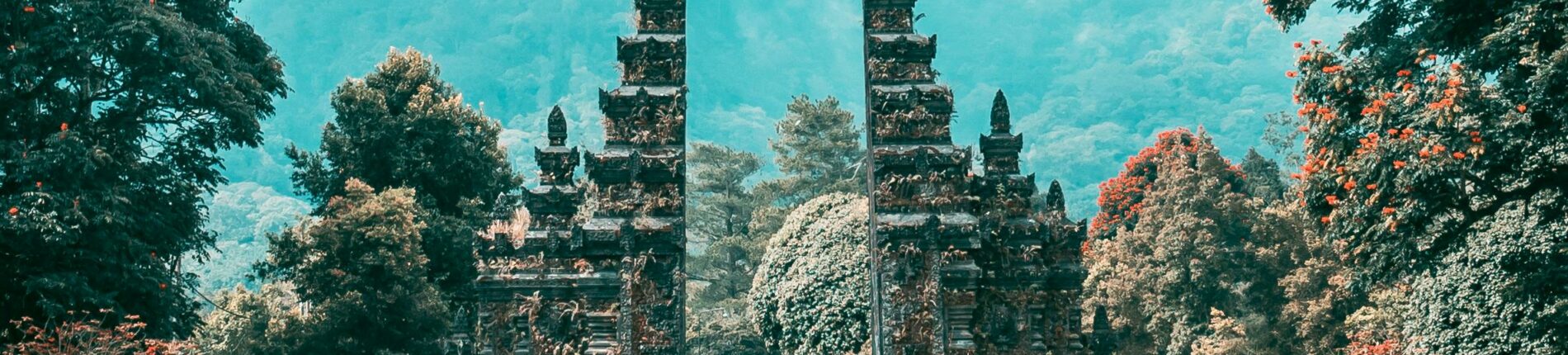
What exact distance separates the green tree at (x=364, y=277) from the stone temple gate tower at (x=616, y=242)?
27.0 feet

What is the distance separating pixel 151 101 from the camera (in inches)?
995

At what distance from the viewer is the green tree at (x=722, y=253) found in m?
44.9

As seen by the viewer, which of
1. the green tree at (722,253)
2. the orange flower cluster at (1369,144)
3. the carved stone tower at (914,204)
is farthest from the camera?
the green tree at (722,253)

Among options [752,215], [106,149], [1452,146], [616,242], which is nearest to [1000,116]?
[616,242]

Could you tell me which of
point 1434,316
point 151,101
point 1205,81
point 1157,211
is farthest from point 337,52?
point 1434,316

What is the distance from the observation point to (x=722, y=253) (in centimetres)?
5491

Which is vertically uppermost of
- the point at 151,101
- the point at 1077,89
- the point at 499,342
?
the point at 1077,89

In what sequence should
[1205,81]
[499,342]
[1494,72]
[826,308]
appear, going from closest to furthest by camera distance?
[1494,72] < [499,342] < [826,308] < [1205,81]

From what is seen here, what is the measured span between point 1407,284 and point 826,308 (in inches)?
513

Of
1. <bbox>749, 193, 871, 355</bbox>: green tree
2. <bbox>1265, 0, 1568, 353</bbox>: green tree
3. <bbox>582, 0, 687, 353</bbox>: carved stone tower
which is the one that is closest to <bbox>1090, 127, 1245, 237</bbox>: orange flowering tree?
<bbox>749, 193, 871, 355</bbox>: green tree

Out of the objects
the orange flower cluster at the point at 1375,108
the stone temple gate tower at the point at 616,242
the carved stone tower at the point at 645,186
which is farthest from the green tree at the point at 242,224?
the orange flower cluster at the point at 1375,108

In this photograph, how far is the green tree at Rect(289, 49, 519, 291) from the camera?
3403 cm

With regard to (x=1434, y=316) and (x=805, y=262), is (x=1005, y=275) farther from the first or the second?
(x=805, y=262)

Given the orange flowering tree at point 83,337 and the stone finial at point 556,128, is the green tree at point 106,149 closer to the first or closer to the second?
the orange flowering tree at point 83,337
